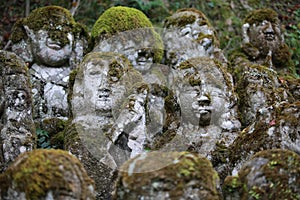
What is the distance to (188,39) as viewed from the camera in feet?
30.7

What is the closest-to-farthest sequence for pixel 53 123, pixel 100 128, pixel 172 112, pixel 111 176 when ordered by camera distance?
pixel 111 176
pixel 100 128
pixel 172 112
pixel 53 123

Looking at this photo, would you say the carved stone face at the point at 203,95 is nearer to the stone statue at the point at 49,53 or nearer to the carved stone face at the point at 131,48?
the carved stone face at the point at 131,48

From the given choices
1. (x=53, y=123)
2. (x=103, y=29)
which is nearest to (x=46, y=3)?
(x=103, y=29)

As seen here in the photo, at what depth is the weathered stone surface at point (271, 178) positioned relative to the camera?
4.48 m

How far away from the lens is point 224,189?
4.76m

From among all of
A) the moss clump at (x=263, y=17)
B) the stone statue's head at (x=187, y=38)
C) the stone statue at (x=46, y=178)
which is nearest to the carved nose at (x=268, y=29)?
the moss clump at (x=263, y=17)

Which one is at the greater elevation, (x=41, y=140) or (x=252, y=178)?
(x=252, y=178)

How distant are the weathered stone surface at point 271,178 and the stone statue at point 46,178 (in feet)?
4.11

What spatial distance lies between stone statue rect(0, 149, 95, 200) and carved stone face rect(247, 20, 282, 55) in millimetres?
6107

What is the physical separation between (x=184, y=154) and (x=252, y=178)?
23.9 inches

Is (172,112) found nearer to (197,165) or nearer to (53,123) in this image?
(53,123)

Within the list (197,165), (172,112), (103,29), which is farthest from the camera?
(103,29)

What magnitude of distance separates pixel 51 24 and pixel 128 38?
1.19 metres

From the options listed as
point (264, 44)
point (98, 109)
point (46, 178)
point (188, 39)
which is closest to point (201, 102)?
point (98, 109)
